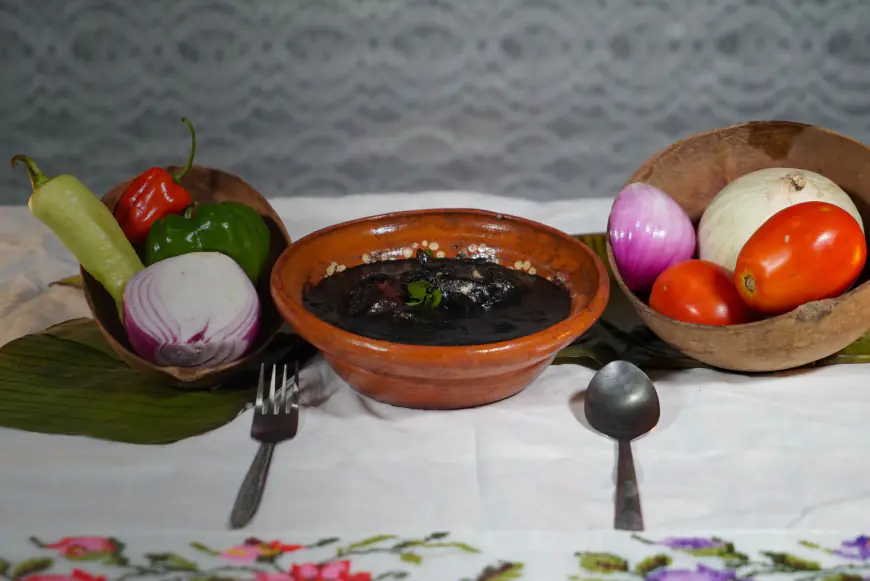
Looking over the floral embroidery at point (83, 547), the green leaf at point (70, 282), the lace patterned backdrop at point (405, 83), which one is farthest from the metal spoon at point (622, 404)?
the lace patterned backdrop at point (405, 83)

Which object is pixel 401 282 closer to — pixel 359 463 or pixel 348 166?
pixel 359 463

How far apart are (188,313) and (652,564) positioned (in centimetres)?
66

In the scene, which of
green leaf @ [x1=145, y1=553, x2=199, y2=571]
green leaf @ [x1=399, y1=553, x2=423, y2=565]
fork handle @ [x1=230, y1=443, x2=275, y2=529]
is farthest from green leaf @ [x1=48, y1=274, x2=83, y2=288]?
green leaf @ [x1=399, y1=553, x2=423, y2=565]

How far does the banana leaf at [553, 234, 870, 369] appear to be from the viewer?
4.09 feet

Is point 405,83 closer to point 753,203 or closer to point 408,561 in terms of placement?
point 753,203

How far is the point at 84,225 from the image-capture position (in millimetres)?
1166

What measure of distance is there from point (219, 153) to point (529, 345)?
1.31 m

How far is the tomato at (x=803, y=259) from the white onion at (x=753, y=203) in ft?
0.38

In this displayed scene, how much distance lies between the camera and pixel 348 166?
6.95 ft

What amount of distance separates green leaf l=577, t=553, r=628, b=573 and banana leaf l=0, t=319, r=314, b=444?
498mm

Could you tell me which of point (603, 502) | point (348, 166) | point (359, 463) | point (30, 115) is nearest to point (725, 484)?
point (603, 502)

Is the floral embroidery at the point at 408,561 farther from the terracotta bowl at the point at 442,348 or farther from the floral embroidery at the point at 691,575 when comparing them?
the terracotta bowl at the point at 442,348

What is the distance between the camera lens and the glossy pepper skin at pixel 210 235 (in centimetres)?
126

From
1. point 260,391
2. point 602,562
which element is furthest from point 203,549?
point 602,562
